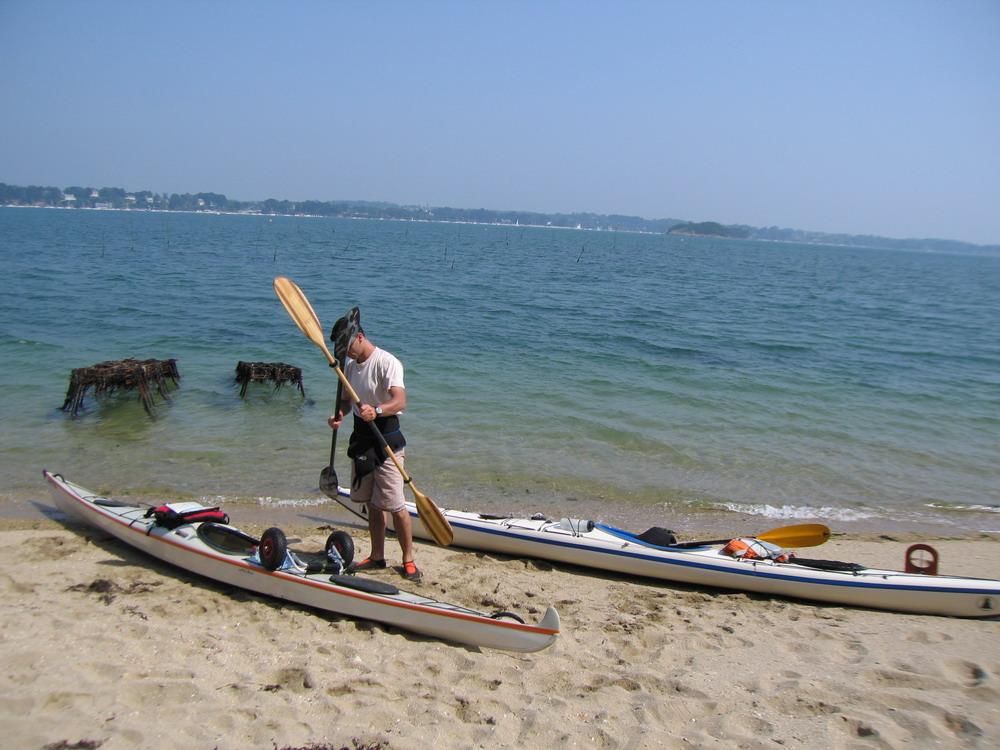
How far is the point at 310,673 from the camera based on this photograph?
13.3ft

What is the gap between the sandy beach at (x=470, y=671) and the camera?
355 centimetres

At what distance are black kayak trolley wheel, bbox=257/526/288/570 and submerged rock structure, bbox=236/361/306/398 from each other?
7.17 m

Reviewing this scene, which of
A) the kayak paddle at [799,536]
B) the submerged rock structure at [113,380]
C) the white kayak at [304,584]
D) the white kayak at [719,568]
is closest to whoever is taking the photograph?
the white kayak at [304,584]

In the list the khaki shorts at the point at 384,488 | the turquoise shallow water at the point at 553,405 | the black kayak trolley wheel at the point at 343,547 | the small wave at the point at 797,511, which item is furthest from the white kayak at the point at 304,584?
the small wave at the point at 797,511

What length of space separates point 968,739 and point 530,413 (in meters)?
8.20

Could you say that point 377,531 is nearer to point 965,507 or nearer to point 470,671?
point 470,671

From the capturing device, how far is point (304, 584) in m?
4.83

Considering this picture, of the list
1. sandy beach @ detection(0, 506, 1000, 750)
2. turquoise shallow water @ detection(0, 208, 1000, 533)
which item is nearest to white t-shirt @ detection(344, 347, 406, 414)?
sandy beach @ detection(0, 506, 1000, 750)

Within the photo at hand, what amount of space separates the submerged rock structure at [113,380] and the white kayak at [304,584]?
4982 millimetres

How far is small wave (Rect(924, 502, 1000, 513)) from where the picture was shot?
27.9 ft

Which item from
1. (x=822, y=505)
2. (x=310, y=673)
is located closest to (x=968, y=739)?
(x=310, y=673)

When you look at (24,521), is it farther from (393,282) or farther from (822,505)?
(393,282)

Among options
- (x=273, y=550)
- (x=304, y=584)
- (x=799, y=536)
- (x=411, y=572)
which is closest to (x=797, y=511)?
(x=799, y=536)

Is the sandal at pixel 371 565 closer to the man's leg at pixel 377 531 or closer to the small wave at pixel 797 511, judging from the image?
the man's leg at pixel 377 531
